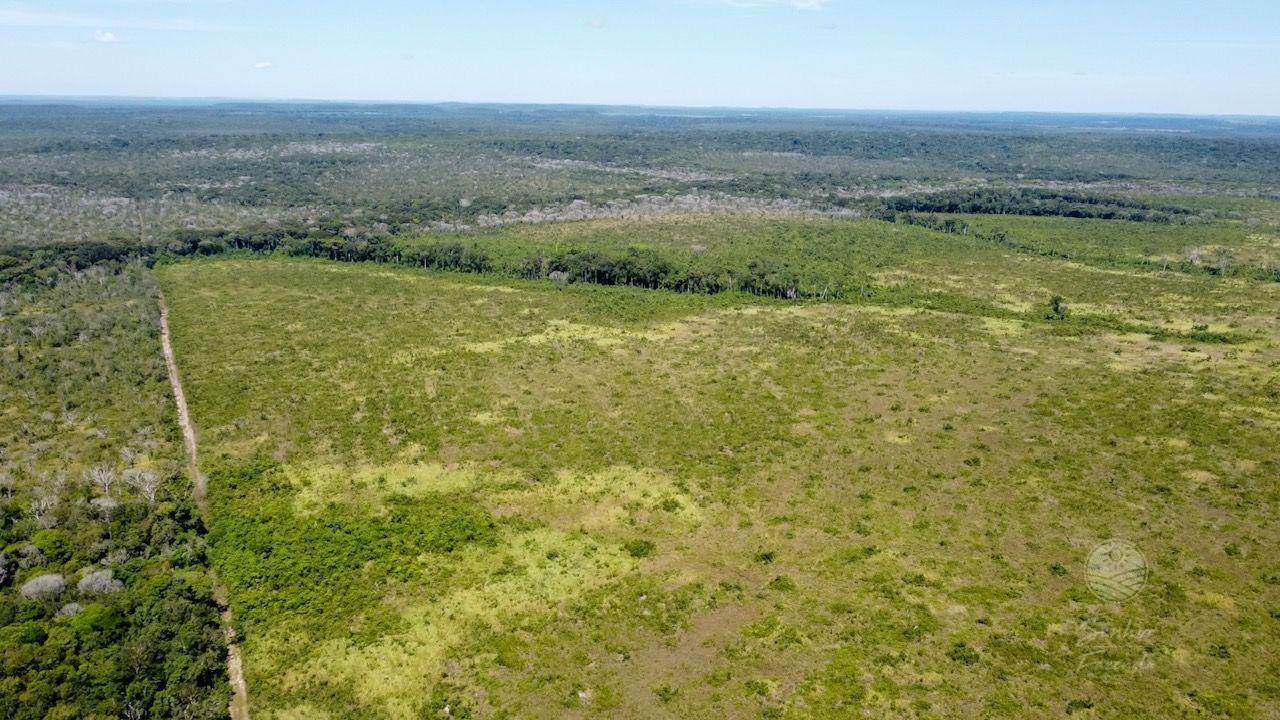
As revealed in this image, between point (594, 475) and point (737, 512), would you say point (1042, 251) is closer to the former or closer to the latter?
point (737, 512)

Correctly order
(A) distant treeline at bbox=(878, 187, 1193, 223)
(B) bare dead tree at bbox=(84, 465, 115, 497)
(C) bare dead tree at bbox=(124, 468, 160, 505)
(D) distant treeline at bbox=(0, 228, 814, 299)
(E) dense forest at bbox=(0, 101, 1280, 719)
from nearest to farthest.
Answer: (E) dense forest at bbox=(0, 101, 1280, 719), (C) bare dead tree at bbox=(124, 468, 160, 505), (B) bare dead tree at bbox=(84, 465, 115, 497), (D) distant treeline at bbox=(0, 228, 814, 299), (A) distant treeline at bbox=(878, 187, 1193, 223)

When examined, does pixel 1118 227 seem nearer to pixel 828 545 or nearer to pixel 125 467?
pixel 828 545

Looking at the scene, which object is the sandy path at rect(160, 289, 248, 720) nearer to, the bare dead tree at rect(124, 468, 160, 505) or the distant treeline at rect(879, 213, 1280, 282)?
the bare dead tree at rect(124, 468, 160, 505)

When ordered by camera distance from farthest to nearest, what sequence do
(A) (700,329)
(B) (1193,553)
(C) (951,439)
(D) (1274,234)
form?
(D) (1274,234) → (A) (700,329) → (C) (951,439) → (B) (1193,553)

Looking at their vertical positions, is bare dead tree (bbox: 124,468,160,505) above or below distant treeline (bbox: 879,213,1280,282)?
below

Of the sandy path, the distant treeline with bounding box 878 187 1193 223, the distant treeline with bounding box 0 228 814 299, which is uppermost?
the distant treeline with bounding box 878 187 1193 223

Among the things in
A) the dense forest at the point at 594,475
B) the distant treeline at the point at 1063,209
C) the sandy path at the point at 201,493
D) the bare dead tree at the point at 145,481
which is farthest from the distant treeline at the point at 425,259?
the distant treeline at the point at 1063,209

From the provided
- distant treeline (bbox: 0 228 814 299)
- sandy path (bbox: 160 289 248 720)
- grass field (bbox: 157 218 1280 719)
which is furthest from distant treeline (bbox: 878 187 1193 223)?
sandy path (bbox: 160 289 248 720)

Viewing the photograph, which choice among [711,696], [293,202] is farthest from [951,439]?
[293,202]
